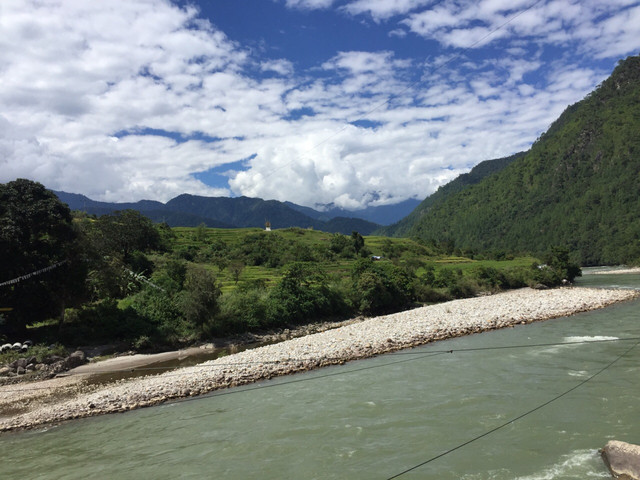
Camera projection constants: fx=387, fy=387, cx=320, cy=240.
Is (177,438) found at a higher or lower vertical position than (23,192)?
lower

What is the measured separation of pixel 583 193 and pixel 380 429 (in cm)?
17807

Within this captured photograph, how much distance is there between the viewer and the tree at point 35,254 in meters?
25.7

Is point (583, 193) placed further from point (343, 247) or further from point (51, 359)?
point (51, 359)

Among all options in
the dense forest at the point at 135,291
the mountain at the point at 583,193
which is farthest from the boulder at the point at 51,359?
the mountain at the point at 583,193

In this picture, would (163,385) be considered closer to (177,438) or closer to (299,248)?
(177,438)

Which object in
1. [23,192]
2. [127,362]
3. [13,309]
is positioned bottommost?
[127,362]

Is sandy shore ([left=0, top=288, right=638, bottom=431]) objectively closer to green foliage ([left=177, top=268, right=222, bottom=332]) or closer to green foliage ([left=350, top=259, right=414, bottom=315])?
green foliage ([left=350, top=259, right=414, bottom=315])

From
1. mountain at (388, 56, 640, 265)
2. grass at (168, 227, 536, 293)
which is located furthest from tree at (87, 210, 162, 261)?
mountain at (388, 56, 640, 265)

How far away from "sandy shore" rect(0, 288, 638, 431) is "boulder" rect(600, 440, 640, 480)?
14295mm

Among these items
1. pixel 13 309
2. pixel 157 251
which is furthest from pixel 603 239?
pixel 13 309

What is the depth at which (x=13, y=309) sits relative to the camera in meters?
26.1

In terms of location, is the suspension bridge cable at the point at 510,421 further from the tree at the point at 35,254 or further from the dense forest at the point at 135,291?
the tree at the point at 35,254

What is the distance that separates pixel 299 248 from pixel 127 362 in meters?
57.6

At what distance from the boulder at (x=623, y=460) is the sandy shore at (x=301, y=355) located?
563 inches
